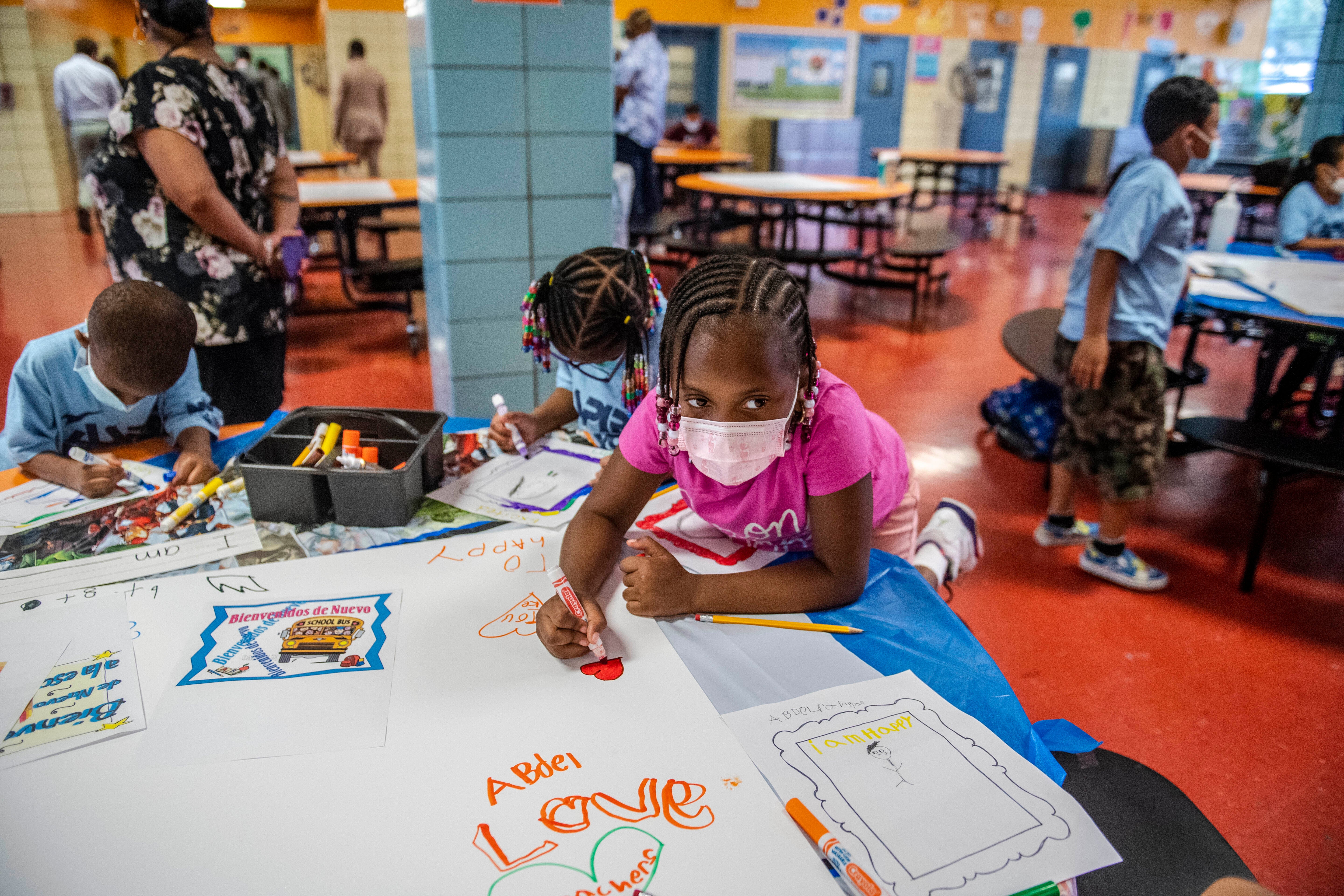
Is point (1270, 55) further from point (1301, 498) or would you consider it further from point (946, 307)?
point (1301, 498)

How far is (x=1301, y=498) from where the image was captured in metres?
2.85

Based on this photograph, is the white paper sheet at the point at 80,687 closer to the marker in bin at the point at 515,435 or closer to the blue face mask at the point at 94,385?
the blue face mask at the point at 94,385

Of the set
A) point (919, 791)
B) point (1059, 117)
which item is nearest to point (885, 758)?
point (919, 791)

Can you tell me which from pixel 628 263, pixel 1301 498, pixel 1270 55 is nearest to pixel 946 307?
pixel 1301 498

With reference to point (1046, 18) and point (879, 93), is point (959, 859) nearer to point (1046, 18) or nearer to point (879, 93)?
point (879, 93)

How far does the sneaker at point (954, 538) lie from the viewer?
57.0 inches

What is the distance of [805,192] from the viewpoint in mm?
4711

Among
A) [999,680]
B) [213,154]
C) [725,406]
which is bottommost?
[999,680]

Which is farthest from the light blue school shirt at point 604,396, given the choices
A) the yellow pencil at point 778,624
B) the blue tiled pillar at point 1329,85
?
the blue tiled pillar at point 1329,85

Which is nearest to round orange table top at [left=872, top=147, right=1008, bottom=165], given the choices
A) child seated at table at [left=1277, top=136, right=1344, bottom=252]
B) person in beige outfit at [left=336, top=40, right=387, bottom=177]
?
child seated at table at [left=1277, top=136, right=1344, bottom=252]

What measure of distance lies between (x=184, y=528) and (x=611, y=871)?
843 millimetres

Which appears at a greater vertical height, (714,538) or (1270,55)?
(1270,55)

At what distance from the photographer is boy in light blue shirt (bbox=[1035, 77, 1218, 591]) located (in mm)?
1951

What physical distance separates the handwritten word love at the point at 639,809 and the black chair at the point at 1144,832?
0.38 metres
